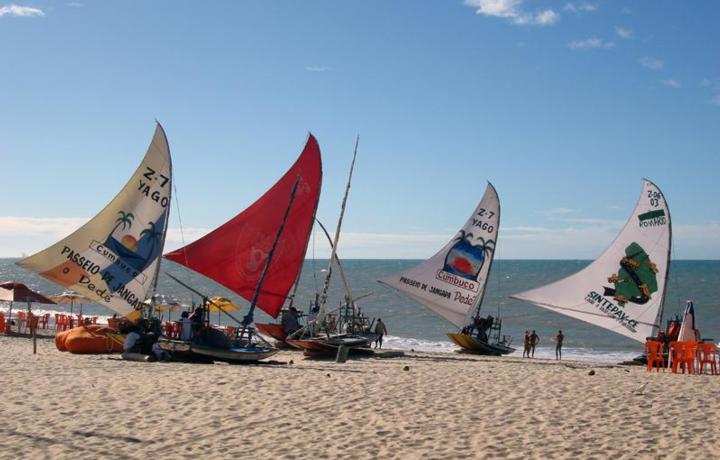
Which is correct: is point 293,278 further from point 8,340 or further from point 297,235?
point 8,340

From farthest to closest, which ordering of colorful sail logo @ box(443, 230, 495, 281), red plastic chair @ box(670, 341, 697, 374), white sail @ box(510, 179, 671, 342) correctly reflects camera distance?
colorful sail logo @ box(443, 230, 495, 281)
white sail @ box(510, 179, 671, 342)
red plastic chair @ box(670, 341, 697, 374)

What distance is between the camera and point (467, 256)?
28812mm

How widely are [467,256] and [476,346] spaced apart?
3352mm

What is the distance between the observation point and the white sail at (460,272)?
91.4 ft

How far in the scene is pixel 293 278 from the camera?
2470 cm

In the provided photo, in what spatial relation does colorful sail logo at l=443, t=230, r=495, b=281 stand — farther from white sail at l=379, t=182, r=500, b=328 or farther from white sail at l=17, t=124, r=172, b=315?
white sail at l=17, t=124, r=172, b=315

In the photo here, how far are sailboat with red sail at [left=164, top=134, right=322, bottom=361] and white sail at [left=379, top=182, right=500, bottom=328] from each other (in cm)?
400

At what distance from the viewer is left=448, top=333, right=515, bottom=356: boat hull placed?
28609 millimetres

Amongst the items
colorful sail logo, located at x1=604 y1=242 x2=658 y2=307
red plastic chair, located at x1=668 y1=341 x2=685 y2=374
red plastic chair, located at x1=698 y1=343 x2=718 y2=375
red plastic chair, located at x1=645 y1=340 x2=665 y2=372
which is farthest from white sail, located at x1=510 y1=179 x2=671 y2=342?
red plastic chair, located at x1=698 y1=343 x2=718 y2=375

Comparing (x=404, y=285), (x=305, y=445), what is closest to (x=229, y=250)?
(x=404, y=285)

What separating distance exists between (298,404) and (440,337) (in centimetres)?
3377

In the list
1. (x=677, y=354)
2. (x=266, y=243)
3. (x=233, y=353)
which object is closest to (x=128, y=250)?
(x=233, y=353)

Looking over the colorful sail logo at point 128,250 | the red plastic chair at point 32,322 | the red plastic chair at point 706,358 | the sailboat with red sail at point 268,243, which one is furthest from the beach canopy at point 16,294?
the red plastic chair at point 706,358

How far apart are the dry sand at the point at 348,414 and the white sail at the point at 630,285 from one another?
5.57 m
